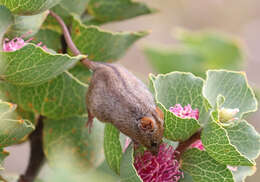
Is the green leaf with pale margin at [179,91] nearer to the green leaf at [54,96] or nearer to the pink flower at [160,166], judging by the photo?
the pink flower at [160,166]

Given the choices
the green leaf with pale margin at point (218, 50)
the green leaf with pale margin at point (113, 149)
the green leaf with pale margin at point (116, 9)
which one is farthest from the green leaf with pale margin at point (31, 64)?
the green leaf with pale margin at point (218, 50)

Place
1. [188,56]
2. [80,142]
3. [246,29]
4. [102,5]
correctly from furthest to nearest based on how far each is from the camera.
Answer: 1. [246,29]
2. [188,56]
3. [102,5]
4. [80,142]

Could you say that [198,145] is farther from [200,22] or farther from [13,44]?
[200,22]

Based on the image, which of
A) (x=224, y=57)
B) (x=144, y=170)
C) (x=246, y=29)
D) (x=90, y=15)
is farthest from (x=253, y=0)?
(x=144, y=170)

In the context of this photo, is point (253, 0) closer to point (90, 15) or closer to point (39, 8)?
point (90, 15)

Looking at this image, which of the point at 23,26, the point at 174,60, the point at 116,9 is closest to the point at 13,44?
the point at 23,26

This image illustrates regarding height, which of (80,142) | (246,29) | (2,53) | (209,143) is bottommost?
(246,29)

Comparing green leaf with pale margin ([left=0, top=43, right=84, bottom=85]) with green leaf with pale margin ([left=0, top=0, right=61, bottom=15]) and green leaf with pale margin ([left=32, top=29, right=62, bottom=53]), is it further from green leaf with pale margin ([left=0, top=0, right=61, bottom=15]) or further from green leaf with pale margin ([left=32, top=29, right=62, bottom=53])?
green leaf with pale margin ([left=32, top=29, right=62, bottom=53])
